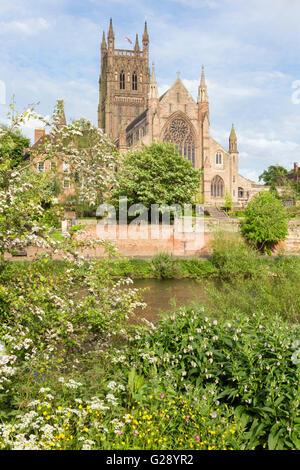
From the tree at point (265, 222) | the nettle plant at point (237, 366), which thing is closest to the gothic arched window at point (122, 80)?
the tree at point (265, 222)

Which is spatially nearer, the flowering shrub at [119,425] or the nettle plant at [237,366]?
the flowering shrub at [119,425]

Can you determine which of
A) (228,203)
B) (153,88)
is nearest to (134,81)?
(153,88)

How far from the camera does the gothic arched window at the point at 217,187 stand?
52594 millimetres

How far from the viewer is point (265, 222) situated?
2908 centimetres

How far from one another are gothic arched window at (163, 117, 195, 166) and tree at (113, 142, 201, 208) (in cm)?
1839

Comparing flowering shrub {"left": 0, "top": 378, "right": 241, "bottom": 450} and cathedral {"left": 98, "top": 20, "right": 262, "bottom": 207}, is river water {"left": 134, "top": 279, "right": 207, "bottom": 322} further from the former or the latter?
cathedral {"left": 98, "top": 20, "right": 262, "bottom": 207}

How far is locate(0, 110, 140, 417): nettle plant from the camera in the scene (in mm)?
4727

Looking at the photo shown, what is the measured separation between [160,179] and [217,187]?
75.6 ft

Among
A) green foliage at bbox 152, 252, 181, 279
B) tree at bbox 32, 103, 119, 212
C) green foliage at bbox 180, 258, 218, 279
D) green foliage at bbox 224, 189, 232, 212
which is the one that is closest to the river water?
green foliage at bbox 152, 252, 181, 279

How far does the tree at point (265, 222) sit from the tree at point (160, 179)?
212 inches

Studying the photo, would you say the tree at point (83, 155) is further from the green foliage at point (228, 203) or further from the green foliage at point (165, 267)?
the green foliage at point (228, 203)

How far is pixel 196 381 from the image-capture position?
4.95 metres

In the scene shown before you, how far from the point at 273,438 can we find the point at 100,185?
4091mm
